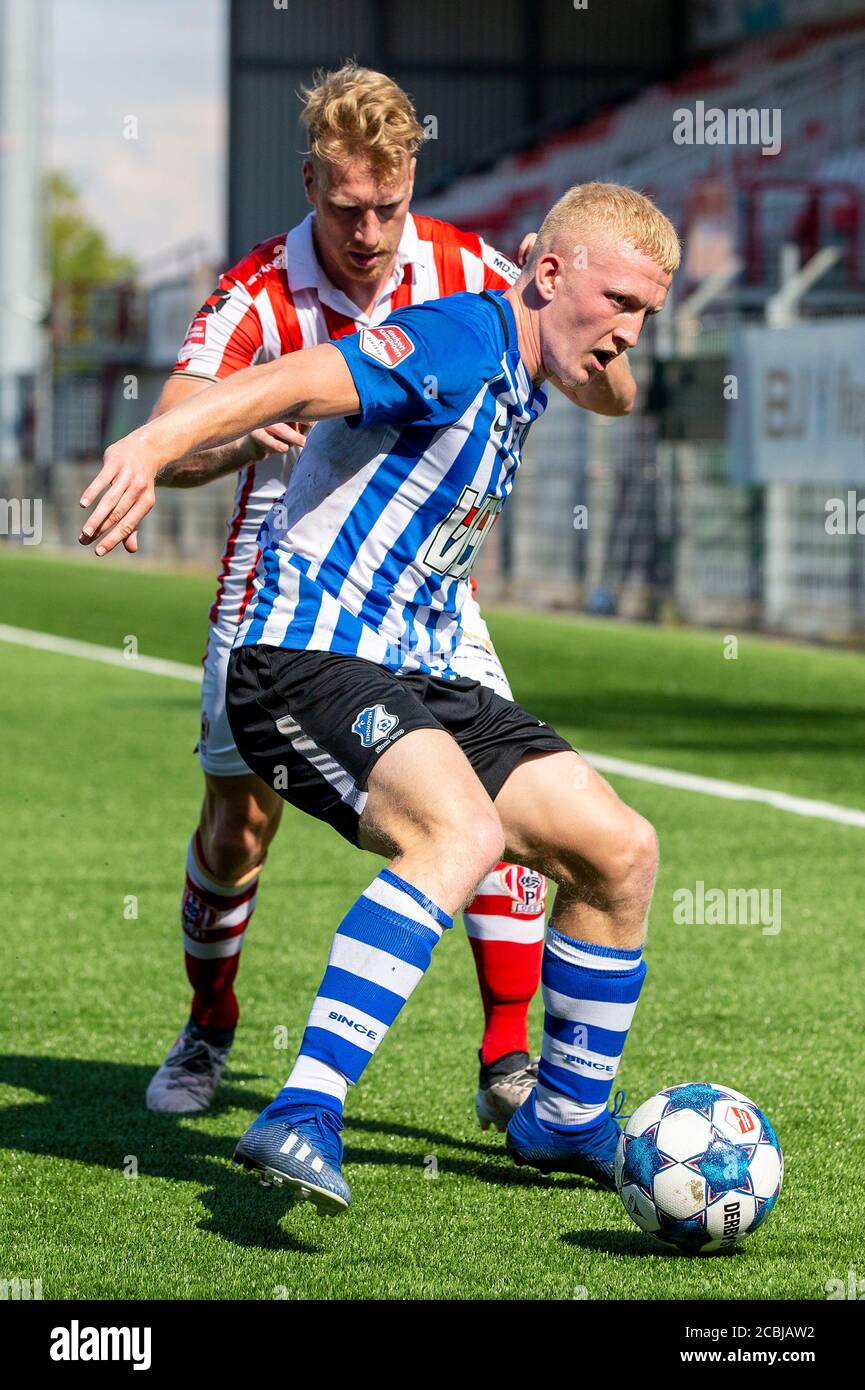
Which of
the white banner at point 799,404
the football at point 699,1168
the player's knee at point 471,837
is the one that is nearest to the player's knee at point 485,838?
the player's knee at point 471,837

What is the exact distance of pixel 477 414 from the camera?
3615 mm

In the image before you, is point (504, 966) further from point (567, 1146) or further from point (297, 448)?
point (297, 448)

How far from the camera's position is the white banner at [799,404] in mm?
14414

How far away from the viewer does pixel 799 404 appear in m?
15.1

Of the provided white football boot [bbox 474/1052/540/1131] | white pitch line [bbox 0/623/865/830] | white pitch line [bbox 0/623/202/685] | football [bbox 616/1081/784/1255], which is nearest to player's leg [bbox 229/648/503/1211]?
football [bbox 616/1081/784/1255]

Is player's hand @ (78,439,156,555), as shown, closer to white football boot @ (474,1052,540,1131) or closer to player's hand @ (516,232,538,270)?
player's hand @ (516,232,538,270)

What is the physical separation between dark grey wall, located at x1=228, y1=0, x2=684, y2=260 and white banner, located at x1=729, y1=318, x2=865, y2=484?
2352 cm

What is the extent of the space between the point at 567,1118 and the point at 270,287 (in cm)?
191

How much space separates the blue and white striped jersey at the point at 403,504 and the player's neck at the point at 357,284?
2.65 feet

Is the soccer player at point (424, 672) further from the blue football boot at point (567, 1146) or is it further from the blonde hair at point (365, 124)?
the blonde hair at point (365, 124)

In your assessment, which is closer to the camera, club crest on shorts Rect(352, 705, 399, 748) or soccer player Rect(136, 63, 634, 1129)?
club crest on shorts Rect(352, 705, 399, 748)


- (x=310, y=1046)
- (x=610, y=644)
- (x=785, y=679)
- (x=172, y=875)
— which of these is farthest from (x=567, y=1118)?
(x=610, y=644)

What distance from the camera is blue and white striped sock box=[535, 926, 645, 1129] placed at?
388cm

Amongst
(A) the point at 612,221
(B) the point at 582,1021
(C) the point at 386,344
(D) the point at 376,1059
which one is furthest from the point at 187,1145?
(A) the point at 612,221
